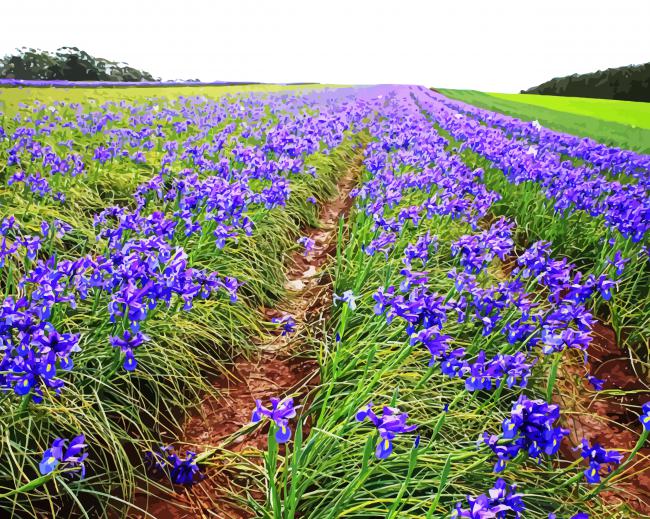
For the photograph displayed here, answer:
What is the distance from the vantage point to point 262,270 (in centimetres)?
→ 462

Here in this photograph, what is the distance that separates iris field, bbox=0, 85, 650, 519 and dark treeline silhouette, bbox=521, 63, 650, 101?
46.6 meters

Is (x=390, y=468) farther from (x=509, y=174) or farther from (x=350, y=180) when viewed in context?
(x=350, y=180)

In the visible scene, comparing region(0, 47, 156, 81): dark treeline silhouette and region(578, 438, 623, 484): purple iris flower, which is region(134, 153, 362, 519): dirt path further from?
region(0, 47, 156, 81): dark treeline silhouette

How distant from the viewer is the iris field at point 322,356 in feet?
6.38

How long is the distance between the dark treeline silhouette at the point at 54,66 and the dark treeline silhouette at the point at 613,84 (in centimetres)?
4325

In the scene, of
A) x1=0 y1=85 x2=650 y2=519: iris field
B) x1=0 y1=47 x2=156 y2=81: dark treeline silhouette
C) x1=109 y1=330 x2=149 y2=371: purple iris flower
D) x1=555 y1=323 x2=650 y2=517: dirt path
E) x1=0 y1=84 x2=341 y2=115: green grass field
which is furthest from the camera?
x1=0 y1=47 x2=156 y2=81: dark treeline silhouette

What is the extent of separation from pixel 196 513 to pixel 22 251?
2431mm

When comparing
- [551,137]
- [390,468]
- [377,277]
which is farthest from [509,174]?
[551,137]

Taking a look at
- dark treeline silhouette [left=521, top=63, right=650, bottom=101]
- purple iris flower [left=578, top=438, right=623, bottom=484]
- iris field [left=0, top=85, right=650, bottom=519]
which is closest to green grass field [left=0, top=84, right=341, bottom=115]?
iris field [left=0, top=85, right=650, bottom=519]

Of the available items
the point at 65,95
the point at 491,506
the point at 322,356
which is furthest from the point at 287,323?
the point at 65,95

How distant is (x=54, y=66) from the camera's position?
123ft

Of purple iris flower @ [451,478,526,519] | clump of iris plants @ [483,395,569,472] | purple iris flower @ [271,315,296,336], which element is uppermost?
clump of iris plants @ [483,395,569,472]

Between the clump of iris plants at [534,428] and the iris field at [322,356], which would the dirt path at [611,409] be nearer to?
the iris field at [322,356]

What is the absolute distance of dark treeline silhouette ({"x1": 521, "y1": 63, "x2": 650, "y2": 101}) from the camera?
43344 millimetres
